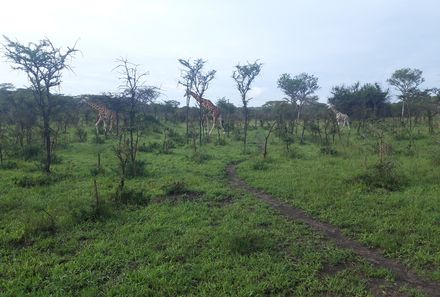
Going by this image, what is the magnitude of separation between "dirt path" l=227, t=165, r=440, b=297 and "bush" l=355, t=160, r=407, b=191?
2530 millimetres

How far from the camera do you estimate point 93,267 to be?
5.80m

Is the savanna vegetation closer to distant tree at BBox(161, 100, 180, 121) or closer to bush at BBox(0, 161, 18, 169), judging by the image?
bush at BBox(0, 161, 18, 169)

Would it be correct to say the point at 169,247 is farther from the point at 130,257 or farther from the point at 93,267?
the point at 93,267

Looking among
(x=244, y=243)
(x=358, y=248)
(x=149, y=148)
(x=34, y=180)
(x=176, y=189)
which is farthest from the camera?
(x=149, y=148)

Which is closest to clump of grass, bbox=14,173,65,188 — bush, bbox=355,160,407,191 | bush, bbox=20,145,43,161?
bush, bbox=20,145,43,161

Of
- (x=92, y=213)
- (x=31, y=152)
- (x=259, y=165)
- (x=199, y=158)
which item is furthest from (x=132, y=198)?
(x=31, y=152)

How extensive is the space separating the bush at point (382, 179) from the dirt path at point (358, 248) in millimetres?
2530

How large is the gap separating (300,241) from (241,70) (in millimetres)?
17199

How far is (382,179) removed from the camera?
10.1 metres

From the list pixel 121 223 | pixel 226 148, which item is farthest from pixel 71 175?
pixel 226 148

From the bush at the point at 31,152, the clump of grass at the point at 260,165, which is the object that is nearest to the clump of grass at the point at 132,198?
the clump of grass at the point at 260,165

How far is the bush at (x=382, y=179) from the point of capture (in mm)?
9922

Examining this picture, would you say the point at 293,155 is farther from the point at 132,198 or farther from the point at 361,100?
the point at 361,100

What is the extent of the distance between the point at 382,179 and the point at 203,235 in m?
5.45
